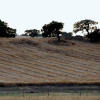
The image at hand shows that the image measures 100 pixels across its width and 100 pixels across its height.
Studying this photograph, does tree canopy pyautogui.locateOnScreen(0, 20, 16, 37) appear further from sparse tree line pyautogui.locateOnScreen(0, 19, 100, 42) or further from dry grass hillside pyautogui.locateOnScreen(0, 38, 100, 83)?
dry grass hillside pyautogui.locateOnScreen(0, 38, 100, 83)

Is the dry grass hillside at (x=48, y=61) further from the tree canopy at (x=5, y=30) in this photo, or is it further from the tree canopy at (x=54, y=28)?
the tree canopy at (x=5, y=30)

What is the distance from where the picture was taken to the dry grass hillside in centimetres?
5856

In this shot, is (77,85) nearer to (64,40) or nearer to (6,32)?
(64,40)

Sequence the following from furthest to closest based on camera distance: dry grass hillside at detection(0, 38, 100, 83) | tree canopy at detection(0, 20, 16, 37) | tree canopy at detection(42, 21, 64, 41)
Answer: tree canopy at detection(0, 20, 16, 37) → tree canopy at detection(42, 21, 64, 41) → dry grass hillside at detection(0, 38, 100, 83)

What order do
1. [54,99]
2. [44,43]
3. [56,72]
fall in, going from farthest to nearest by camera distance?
[44,43], [56,72], [54,99]


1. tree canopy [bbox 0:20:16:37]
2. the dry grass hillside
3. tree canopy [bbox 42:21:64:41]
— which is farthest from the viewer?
tree canopy [bbox 0:20:16:37]

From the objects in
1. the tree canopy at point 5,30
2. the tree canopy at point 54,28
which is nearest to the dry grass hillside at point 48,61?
the tree canopy at point 54,28

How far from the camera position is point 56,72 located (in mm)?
63750

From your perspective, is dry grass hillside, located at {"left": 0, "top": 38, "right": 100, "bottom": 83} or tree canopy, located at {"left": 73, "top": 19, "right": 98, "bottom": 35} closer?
dry grass hillside, located at {"left": 0, "top": 38, "right": 100, "bottom": 83}

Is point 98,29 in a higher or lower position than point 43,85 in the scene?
higher

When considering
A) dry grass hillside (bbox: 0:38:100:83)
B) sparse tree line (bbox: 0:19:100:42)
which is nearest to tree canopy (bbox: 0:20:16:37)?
sparse tree line (bbox: 0:19:100:42)

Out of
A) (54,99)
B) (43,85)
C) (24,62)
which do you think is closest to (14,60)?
(24,62)

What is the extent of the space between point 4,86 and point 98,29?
6529cm

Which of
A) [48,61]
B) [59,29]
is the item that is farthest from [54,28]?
[48,61]
